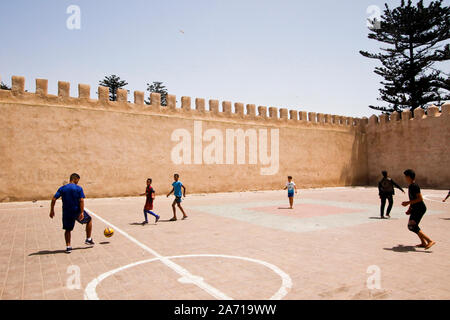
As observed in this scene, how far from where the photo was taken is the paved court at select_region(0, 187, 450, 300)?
4526 millimetres

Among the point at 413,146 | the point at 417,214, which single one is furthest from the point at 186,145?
the point at 413,146

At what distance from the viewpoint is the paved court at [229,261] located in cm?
453

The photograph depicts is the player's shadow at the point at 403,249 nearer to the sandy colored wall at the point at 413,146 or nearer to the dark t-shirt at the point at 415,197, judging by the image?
the dark t-shirt at the point at 415,197

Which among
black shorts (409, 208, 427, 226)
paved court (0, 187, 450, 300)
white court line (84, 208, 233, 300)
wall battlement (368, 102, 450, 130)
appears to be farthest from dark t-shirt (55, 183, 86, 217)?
wall battlement (368, 102, 450, 130)

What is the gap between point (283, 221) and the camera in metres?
10.8

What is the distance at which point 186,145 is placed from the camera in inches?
897

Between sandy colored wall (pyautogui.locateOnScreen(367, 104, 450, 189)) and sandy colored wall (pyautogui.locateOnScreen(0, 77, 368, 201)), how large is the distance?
25.1 feet

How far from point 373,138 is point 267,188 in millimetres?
14683

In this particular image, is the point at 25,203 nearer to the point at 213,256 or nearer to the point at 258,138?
the point at 213,256

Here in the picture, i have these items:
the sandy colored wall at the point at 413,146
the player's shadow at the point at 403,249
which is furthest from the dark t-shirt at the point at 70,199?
the sandy colored wall at the point at 413,146

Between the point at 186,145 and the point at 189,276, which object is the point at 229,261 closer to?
the point at 189,276

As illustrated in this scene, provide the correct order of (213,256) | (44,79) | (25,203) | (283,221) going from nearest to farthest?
(213,256)
(283,221)
(25,203)
(44,79)

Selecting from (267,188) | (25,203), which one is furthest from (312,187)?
(25,203)

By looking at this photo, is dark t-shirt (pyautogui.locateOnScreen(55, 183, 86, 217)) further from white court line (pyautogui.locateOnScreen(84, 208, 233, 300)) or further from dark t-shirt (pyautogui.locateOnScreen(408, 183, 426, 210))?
dark t-shirt (pyautogui.locateOnScreen(408, 183, 426, 210))
